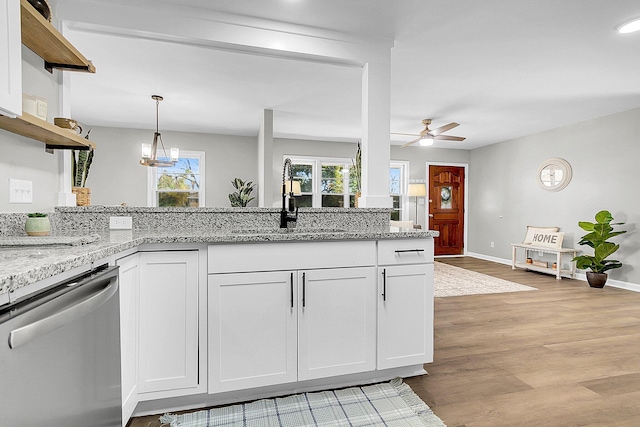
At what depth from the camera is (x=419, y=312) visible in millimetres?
2041

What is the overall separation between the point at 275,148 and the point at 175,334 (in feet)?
17.8

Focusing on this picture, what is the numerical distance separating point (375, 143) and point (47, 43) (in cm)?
200

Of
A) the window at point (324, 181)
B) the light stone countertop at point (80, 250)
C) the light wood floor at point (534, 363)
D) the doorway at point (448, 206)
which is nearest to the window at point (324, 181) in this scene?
the window at point (324, 181)

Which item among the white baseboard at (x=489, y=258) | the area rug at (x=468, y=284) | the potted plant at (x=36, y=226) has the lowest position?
the area rug at (x=468, y=284)

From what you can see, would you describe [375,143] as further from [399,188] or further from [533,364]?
[399,188]

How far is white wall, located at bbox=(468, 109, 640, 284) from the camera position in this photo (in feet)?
15.3

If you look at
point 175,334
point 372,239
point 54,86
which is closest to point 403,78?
point 372,239

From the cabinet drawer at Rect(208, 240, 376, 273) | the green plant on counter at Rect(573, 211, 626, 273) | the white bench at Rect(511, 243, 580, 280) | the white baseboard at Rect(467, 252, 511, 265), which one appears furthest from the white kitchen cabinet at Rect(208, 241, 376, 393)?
the white baseboard at Rect(467, 252, 511, 265)

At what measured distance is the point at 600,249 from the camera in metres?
4.62

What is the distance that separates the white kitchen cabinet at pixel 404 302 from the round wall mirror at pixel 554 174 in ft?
15.8

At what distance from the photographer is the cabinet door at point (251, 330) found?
172 centimetres

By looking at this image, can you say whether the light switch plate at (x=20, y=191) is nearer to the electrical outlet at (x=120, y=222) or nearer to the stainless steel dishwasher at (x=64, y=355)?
the electrical outlet at (x=120, y=222)

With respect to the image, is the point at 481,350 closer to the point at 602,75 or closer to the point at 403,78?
the point at 403,78

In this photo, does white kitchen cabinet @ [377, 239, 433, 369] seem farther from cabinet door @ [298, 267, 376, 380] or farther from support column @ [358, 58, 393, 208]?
support column @ [358, 58, 393, 208]
